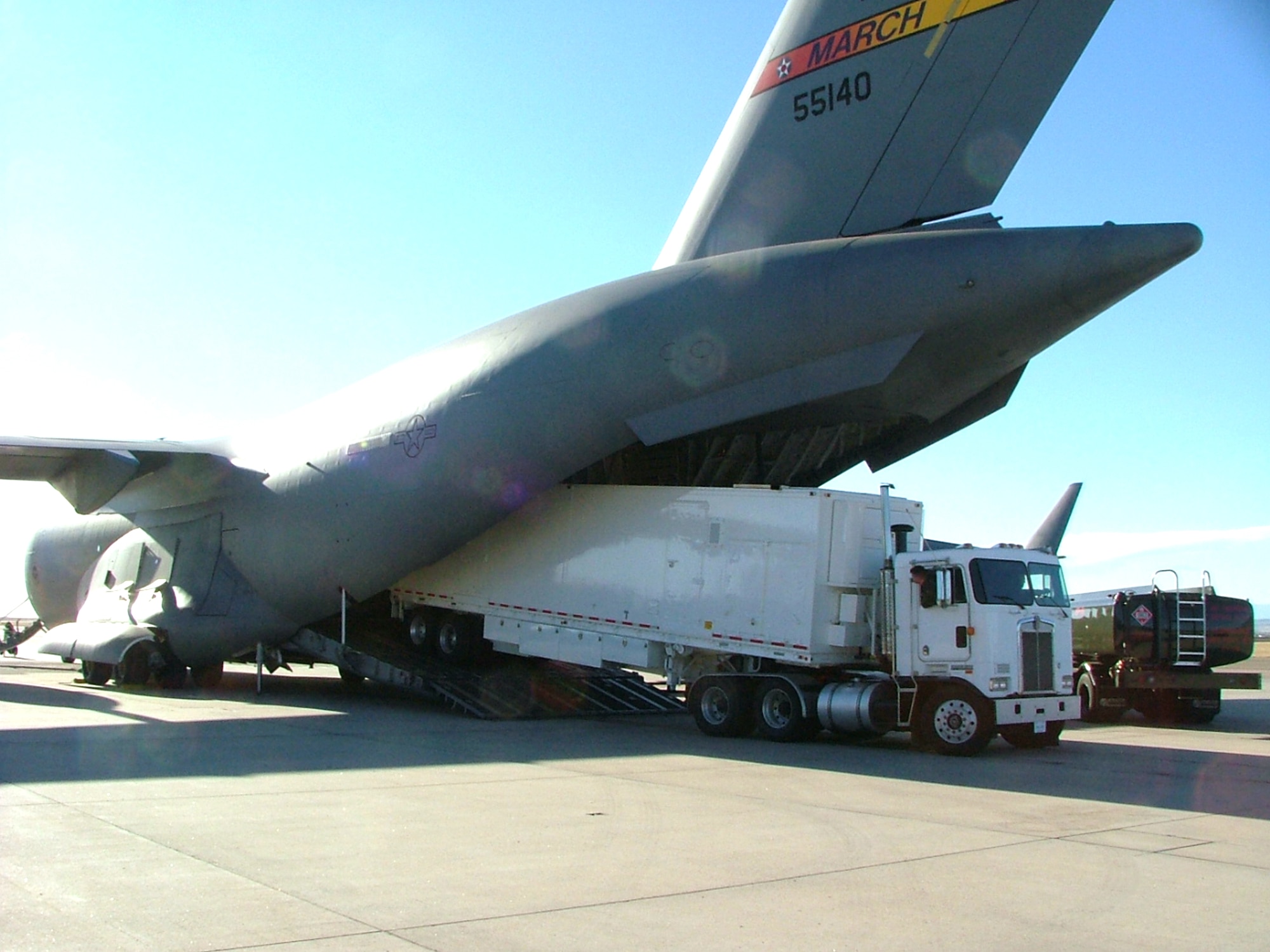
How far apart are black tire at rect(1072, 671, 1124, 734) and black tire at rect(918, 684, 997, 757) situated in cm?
659

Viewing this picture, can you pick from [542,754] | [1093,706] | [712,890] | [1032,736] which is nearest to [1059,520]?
[1093,706]

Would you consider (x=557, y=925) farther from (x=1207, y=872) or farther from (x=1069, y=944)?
(x=1207, y=872)

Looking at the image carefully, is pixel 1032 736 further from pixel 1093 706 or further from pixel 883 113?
pixel 883 113

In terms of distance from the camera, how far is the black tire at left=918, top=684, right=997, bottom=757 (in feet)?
42.1

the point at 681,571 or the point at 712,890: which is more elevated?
the point at 681,571

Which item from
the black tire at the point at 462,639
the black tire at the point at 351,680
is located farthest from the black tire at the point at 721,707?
the black tire at the point at 351,680

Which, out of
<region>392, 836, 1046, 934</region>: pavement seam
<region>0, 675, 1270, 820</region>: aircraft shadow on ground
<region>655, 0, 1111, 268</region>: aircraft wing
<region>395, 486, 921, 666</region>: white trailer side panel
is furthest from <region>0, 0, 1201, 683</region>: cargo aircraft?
<region>392, 836, 1046, 934</region>: pavement seam

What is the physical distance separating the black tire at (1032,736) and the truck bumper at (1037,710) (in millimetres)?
203

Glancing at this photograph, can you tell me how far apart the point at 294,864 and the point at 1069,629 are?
33.1 feet

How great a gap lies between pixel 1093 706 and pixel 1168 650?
→ 1533 millimetres

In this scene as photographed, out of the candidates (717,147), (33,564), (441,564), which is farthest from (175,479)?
(717,147)

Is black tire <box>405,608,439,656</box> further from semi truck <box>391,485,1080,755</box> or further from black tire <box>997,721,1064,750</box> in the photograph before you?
black tire <box>997,721,1064,750</box>

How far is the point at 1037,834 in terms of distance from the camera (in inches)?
317

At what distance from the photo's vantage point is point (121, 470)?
61.0 ft
